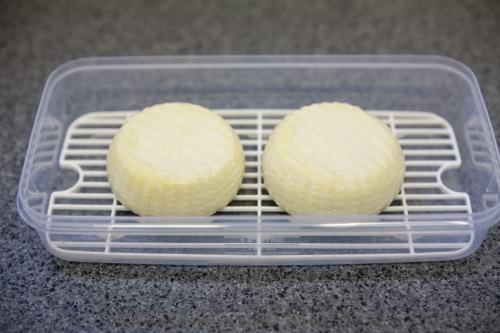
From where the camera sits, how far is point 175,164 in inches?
35.4

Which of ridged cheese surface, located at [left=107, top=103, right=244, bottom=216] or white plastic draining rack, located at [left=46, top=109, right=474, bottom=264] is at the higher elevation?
ridged cheese surface, located at [left=107, top=103, right=244, bottom=216]

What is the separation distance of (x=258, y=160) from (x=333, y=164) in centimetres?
18

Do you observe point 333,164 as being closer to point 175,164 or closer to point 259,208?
point 259,208

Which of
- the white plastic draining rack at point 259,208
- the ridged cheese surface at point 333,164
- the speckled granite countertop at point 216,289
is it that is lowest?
the speckled granite countertop at point 216,289

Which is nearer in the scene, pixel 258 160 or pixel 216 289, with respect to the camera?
pixel 216 289

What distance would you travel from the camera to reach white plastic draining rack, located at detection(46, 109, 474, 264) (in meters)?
0.89

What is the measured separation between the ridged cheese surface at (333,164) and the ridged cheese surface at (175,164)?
3.0 inches

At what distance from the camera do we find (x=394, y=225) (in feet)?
2.75

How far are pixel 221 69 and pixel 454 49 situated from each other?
1.70 feet

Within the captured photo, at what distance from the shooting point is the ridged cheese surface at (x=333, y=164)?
88 cm

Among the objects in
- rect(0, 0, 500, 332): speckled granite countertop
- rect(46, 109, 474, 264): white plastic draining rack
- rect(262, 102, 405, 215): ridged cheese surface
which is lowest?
rect(0, 0, 500, 332): speckled granite countertop

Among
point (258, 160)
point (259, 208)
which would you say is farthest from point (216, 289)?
point (258, 160)

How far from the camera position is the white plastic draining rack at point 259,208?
890mm

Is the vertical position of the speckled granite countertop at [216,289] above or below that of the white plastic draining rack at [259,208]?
below
